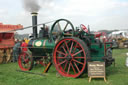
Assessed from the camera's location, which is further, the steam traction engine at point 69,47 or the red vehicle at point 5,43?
the red vehicle at point 5,43

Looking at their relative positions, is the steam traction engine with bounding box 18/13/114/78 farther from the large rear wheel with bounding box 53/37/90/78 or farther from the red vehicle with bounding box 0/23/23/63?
the red vehicle with bounding box 0/23/23/63

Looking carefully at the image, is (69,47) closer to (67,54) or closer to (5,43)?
(67,54)

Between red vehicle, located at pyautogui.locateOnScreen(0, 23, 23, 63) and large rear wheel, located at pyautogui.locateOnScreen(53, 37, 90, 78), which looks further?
red vehicle, located at pyautogui.locateOnScreen(0, 23, 23, 63)

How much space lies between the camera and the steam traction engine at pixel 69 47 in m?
4.59

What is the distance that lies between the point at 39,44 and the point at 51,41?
2.03 ft

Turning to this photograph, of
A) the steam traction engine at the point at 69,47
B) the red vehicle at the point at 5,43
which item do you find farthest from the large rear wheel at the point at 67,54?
the red vehicle at the point at 5,43

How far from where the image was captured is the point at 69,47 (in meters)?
5.18

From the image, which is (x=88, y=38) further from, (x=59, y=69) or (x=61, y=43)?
(x=59, y=69)

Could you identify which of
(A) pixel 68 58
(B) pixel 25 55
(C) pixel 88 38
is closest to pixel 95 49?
(C) pixel 88 38

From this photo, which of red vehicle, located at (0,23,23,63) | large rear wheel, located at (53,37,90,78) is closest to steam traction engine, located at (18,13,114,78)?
large rear wheel, located at (53,37,90,78)

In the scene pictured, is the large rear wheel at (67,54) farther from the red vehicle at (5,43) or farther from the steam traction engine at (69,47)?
the red vehicle at (5,43)

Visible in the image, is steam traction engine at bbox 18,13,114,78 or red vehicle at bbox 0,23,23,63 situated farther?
red vehicle at bbox 0,23,23,63

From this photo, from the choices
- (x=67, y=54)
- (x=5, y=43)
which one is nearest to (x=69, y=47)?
(x=67, y=54)

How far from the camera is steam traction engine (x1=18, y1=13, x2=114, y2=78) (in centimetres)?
459
